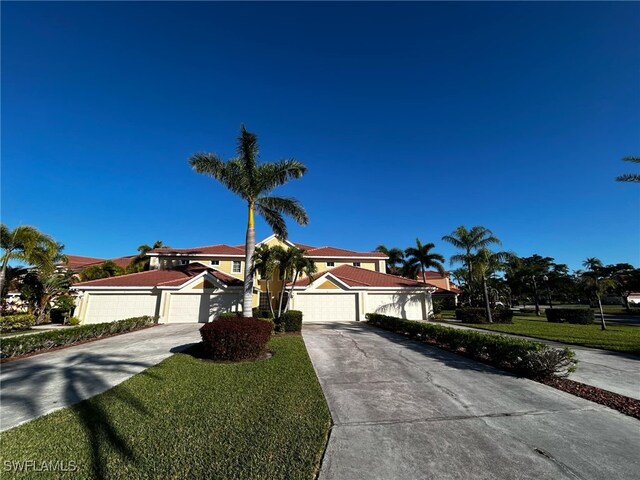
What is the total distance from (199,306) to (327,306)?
31.8 ft

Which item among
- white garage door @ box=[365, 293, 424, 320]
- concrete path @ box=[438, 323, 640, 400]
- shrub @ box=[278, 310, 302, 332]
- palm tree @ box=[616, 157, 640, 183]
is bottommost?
concrete path @ box=[438, 323, 640, 400]

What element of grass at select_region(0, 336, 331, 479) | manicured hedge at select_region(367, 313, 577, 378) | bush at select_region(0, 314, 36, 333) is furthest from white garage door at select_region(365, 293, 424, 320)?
bush at select_region(0, 314, 36, 333)

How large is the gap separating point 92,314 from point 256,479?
23414mm

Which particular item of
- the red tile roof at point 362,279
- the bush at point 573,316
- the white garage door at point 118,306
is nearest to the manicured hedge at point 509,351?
the red tile roof at point 362,279

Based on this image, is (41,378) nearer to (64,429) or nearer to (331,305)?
(64,429)

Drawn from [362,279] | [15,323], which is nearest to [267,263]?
[362,279]

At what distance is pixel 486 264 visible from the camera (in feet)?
73.6

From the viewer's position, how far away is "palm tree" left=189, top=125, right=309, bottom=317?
1549 centimetres

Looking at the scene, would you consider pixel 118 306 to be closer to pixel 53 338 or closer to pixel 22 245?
pixel 22 245

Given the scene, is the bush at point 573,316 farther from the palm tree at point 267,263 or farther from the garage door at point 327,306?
the palm tree at point 267,263

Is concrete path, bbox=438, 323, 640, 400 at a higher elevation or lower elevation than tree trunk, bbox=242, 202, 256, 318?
lower

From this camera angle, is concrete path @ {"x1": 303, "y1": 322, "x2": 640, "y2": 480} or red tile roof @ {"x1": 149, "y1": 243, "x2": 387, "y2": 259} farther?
red tile roof @ {"x1": 149, "y1": 243, "x2": 387, "y2": 259}

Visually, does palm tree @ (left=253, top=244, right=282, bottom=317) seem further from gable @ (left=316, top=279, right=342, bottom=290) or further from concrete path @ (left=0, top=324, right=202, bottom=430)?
gable @ (left=316, top=279, right=342, bottom=290)

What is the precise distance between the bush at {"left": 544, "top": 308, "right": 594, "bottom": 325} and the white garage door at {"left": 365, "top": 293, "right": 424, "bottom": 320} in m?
12.0
